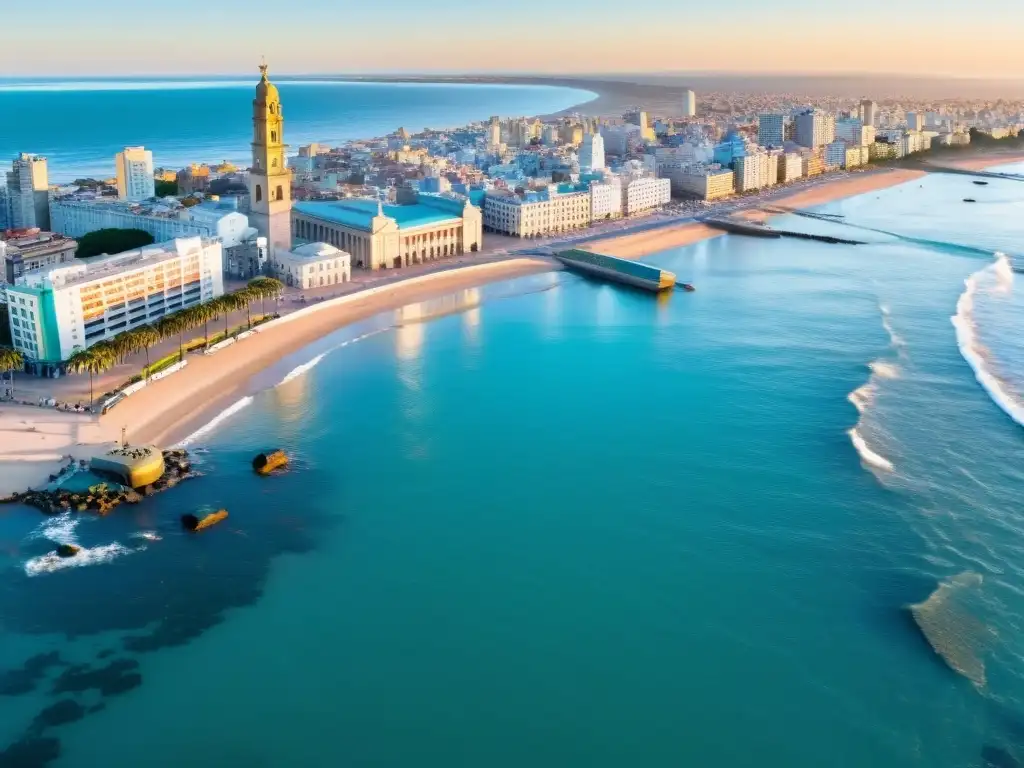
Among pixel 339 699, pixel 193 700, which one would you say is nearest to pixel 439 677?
pixel 339 699

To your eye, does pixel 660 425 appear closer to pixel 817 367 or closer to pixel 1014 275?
pixel 817 367

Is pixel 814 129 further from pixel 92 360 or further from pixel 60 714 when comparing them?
pixel 60 714

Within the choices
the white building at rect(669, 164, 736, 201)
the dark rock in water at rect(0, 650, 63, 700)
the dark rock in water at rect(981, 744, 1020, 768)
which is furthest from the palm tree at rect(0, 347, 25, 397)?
the white building at rect(669, 164, 736, 201)

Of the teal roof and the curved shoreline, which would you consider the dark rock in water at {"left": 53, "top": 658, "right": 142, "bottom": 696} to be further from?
the teal roof

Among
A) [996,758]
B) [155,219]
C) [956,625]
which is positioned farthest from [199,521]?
[155,219]

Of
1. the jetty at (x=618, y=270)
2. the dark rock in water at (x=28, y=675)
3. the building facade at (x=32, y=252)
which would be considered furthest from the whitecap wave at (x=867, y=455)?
the building facade at (x=32, y=252)
